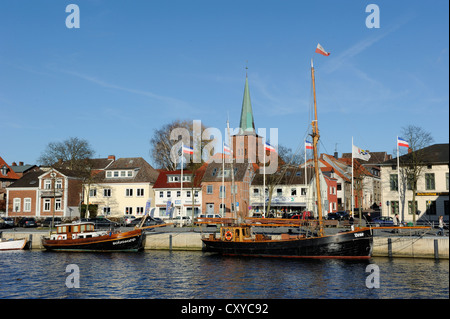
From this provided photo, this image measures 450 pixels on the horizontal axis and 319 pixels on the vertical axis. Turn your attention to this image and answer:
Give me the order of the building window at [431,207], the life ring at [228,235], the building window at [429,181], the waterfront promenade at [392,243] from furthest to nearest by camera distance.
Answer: the building window at [431,207], the building window at [429,181], the life ring at [228,235], the waterfront promenade at [392,243]

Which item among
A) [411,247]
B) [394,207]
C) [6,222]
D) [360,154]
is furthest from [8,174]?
[411,247]

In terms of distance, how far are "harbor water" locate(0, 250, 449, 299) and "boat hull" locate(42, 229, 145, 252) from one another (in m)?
4.35

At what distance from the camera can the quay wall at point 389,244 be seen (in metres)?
38.2

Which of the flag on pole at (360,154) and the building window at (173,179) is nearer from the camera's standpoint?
the flag on pole at (360,154)

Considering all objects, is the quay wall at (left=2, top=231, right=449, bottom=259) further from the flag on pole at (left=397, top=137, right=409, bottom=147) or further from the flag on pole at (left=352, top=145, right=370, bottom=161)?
the flag on pole at (left=397, top=137, right=409, bottom=147)

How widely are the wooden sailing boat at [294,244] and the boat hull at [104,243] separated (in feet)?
24.1

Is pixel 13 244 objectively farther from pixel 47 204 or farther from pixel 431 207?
pixel 431 207

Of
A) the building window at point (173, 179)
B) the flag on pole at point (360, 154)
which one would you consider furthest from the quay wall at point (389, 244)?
the building window at point (173, 179)

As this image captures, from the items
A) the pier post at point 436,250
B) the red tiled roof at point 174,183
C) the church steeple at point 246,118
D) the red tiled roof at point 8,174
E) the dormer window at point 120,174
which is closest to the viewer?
the pier post at point 436,250

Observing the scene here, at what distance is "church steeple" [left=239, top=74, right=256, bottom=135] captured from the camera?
123812 millimetres

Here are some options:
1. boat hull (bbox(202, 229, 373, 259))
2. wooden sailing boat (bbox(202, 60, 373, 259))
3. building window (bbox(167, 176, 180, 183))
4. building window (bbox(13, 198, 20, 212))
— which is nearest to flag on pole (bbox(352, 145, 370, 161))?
wooden sailing boat (bbox(202, 60, 373, 259))

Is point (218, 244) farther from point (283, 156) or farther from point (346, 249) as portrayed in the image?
point (283, 156)

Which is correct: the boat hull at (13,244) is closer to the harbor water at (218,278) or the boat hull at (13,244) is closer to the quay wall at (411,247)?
the harbor water at (218,278)

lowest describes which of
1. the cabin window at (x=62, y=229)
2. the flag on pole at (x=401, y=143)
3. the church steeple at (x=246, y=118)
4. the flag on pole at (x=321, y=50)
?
the cabin window at (x=62, y=229)
